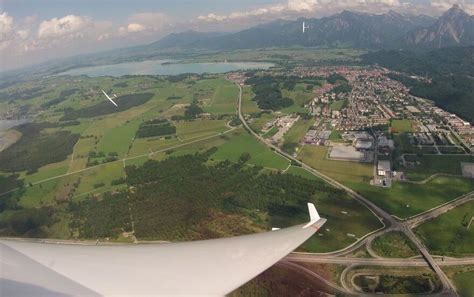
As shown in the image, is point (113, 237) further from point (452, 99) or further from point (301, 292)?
point (452, 99)

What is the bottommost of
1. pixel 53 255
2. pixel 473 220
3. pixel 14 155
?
pixel 473 220

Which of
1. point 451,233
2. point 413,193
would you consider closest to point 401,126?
point 413,193

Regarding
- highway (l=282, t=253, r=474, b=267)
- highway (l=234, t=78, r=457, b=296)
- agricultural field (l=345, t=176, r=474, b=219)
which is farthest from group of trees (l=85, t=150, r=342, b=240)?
highway (l=282, t=253, r=474, b=267)

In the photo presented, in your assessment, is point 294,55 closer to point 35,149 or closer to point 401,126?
point 401,126

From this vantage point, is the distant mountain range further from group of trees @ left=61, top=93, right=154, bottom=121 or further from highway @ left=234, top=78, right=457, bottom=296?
highway @ left=234, top=78, right=457, bottom=296

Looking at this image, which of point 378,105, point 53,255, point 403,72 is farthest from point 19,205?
point 403,72

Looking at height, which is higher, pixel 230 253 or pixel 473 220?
pixel 230 253

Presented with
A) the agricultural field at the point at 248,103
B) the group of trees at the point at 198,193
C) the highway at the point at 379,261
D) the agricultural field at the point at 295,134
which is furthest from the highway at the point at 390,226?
the agricultural field at the point at 248,103
